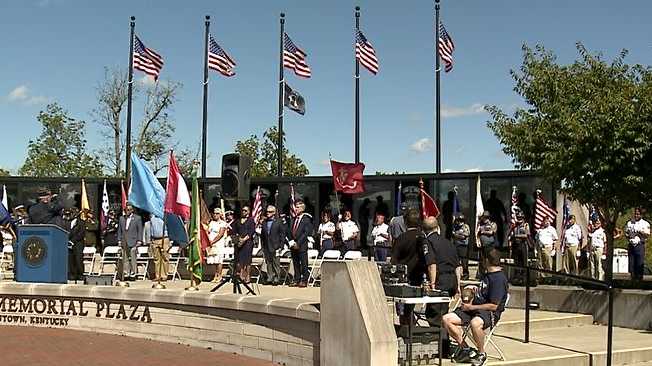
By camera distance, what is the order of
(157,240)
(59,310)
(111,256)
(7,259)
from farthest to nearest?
(7,259) < (111,256) < (157,240) < (59,310)

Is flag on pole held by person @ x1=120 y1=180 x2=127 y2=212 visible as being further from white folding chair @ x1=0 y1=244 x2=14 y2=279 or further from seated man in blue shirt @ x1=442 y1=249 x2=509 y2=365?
seated man in blue shirt @ x1=442 y1=249 x2=509 y2=365

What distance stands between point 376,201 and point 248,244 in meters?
8.11

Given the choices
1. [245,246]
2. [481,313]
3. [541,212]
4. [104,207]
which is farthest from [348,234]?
[481,313]

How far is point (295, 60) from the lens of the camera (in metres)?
28.2

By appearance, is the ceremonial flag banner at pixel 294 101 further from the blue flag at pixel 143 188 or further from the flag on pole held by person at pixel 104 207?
the blue flag at pixel 143 188

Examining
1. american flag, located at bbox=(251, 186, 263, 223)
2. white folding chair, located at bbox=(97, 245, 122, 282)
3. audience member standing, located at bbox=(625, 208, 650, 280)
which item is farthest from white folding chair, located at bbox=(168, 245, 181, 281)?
audience member standing, located at bbox=(625, 208, 650, 280)

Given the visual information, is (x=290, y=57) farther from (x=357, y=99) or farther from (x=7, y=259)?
(x=7, y=259)

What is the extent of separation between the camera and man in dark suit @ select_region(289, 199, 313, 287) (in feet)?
58.1

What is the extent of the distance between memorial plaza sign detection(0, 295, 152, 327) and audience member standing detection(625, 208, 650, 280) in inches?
401

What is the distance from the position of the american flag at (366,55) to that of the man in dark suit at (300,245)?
10.4 m

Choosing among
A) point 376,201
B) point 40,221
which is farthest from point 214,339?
point 376,201

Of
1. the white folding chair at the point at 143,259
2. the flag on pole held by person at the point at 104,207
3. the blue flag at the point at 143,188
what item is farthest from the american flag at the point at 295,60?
the blue flag at the point at 143,188

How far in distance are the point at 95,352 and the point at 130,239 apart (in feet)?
24.8

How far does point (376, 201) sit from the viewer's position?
24.1 m
